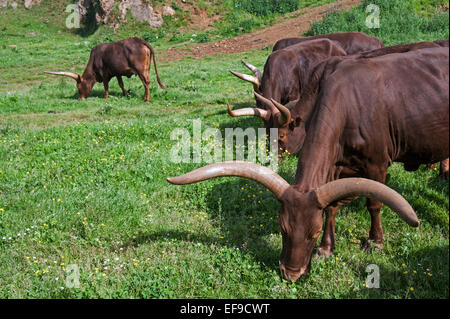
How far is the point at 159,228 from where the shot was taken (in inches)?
193

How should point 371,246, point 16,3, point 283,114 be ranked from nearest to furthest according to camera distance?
1. point 371,246
2. point 283,114
3. point 16,3

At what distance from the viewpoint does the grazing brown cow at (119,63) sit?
43.8ft

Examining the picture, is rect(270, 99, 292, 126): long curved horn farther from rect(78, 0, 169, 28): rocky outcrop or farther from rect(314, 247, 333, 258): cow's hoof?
rect(78, 0, 169, 28): rocky outcrop

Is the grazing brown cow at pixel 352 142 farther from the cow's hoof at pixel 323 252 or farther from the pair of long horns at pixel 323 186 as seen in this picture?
the cow's hoof at pixel 323 252

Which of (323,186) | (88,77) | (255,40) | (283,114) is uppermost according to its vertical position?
(323,186)

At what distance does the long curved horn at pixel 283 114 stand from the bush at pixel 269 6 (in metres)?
25.3

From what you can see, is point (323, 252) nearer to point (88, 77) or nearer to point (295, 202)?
point (295, 202)

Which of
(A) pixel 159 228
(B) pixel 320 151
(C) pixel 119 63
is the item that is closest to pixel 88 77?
(C) pixel 119 63

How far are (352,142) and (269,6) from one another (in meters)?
28.8

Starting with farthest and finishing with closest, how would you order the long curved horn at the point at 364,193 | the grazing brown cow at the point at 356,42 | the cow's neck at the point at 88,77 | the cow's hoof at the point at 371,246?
the cow's neck at the point at 88,77, the grazing brown cow at the point at 356,42, the cow's hoof at the point at 371,246, the long curved horn at the point at 364,193

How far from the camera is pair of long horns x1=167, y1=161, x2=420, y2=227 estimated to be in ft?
9.42

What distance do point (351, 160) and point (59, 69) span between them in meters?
17.6

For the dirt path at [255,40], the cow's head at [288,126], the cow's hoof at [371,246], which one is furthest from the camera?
the dirt path at [255,40]

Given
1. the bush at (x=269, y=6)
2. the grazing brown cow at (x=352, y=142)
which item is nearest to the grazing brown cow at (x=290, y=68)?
the grazing brown cow at (x=352, y=142)
